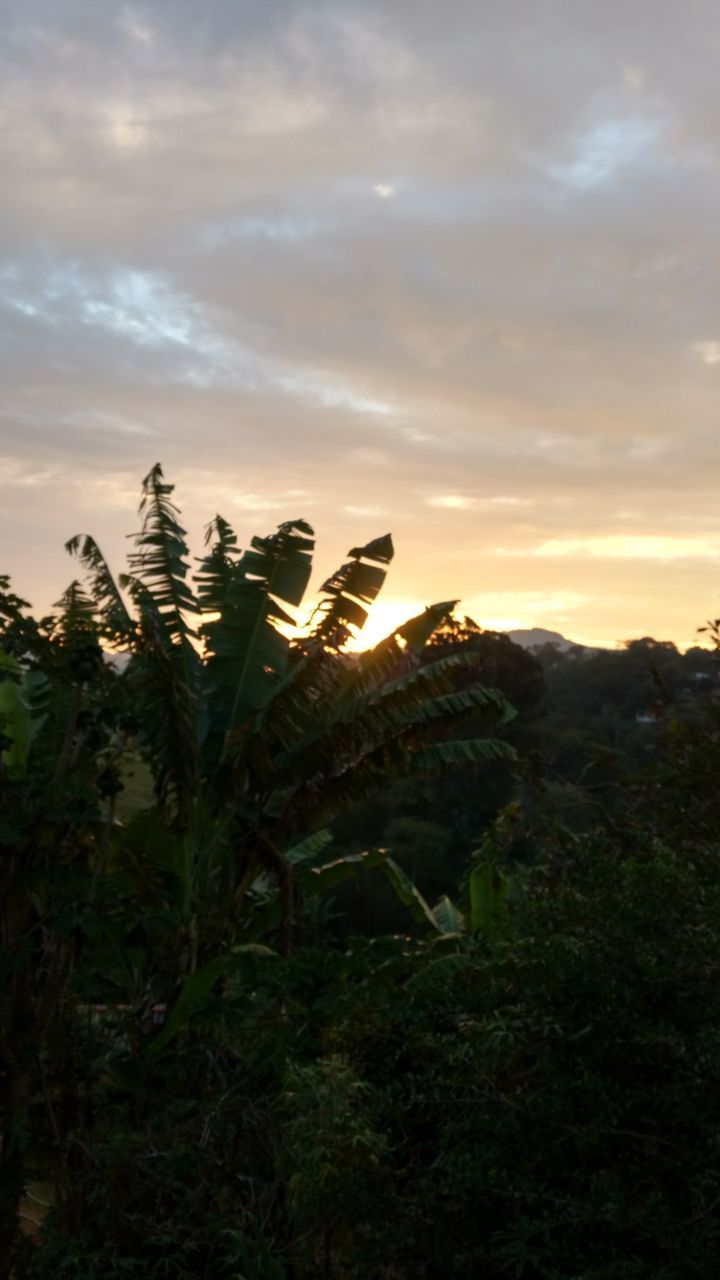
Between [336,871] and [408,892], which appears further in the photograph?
[336,871]

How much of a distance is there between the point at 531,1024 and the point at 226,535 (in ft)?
→ 24.8

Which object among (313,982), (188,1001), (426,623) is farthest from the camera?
(426,623)

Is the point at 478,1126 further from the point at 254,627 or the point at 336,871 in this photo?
the point at 336,871

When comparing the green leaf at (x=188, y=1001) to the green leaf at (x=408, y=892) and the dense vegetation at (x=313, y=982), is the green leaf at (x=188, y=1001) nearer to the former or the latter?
the dense vegetation at (x=313, y=982)

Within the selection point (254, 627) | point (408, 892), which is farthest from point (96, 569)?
point (408, 892)

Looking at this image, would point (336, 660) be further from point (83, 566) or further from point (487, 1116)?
point (487, 1116)

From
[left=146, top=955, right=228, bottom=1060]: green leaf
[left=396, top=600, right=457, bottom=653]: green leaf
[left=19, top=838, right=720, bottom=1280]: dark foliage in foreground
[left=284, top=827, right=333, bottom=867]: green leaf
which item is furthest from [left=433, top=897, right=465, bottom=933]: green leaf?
[left=19, top=838, right=720, bottom=1280]: dark foliage in foreground

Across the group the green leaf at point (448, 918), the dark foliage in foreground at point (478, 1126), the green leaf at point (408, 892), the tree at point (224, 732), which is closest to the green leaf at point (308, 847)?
the tree at point (224, 732)

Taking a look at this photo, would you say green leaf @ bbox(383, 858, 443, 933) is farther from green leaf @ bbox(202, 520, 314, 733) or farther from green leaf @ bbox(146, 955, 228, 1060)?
green leaf @ bbox(146, 955, 228, 1060)

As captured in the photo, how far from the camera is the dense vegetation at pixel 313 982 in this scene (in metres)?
4.18

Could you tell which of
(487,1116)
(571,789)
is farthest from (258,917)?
(487,1116)

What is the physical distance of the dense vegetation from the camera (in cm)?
418

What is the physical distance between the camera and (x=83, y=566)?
1031 cm

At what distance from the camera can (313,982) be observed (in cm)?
601
